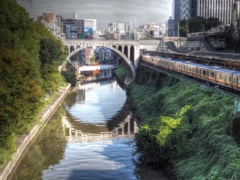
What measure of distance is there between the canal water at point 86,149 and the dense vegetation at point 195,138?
190cm

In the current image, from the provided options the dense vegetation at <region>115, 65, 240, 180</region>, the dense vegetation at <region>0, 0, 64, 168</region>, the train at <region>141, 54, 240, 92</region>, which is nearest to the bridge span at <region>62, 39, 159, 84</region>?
the train at <region>141, 54, 240, 92</region>

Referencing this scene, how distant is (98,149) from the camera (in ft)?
128

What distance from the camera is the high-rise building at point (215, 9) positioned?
574 ft

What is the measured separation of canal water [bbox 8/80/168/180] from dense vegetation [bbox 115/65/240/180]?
1.90m

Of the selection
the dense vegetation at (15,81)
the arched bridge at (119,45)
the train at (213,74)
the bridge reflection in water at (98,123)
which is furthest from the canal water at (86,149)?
the arched bridge at (119,45)

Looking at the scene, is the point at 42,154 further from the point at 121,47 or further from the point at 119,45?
the point at 121,47

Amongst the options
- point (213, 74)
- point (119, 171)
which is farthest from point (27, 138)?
point (213, 74)

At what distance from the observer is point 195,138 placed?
30203mm

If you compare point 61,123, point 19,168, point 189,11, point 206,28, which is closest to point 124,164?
point 19,168

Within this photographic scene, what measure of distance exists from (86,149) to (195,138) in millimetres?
11947

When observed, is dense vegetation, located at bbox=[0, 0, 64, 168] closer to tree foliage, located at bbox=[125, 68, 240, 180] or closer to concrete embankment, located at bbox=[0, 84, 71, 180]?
concrete embankment, located at bbox=[0, 84, 71, 180]

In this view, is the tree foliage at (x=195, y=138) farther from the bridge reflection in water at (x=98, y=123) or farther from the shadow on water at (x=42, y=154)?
the shadow on water at (x=42, y=154)

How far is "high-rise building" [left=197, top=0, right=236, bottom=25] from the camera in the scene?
175 m

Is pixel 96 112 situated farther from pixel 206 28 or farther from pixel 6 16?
pixel 206 28
